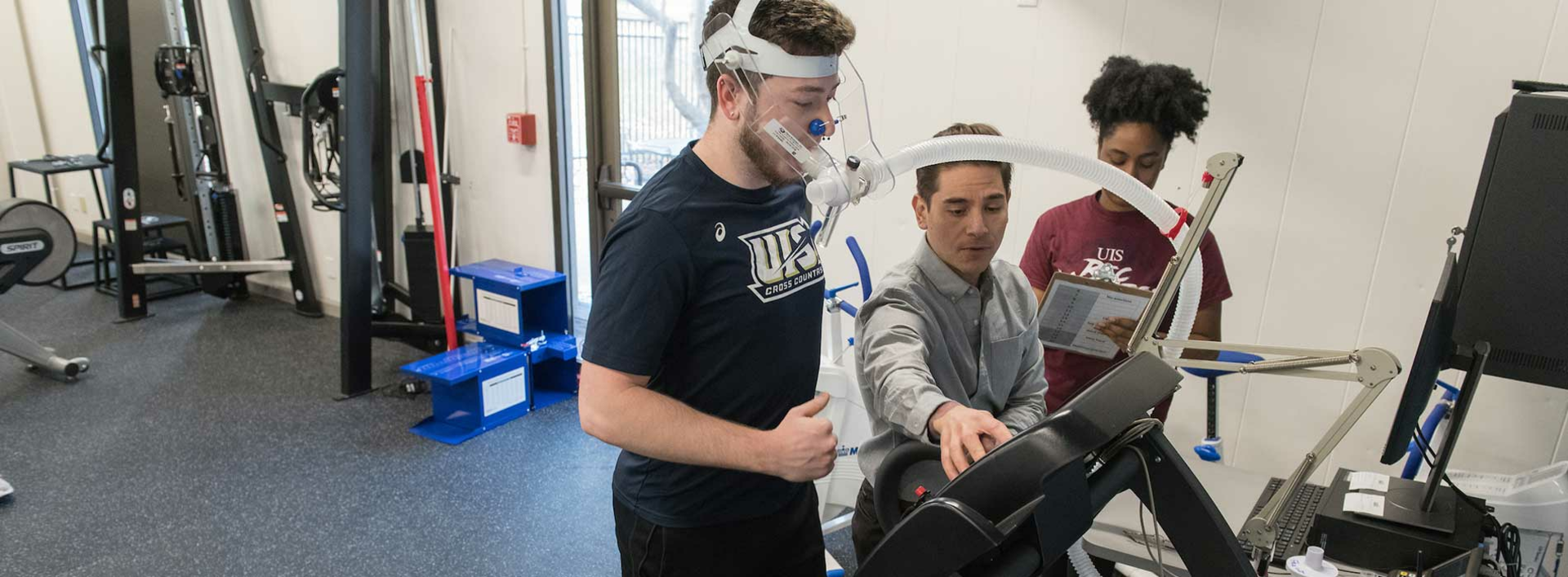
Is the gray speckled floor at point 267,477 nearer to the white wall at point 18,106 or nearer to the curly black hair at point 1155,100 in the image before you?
the curly black hair at point 1155,100

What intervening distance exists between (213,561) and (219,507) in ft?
1.21

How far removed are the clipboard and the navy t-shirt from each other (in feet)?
1.82

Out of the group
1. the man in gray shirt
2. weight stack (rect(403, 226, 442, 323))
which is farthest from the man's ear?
weight stack (rect(403, 226, 442, 323))

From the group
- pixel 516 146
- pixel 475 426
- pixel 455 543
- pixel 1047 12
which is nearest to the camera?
pixel 1047 12

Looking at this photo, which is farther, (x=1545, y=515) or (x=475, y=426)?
(x=475, y=426)

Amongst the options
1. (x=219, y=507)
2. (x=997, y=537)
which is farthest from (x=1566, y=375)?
(x=219, y=507)

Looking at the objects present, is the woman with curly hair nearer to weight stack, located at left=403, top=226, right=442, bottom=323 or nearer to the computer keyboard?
the computer keyboard

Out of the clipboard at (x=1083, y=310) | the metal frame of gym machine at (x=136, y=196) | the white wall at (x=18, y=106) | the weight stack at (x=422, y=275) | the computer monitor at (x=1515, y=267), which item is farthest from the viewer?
the white wall at (x=18, y=106)

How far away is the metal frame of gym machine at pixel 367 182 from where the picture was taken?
3.43 m

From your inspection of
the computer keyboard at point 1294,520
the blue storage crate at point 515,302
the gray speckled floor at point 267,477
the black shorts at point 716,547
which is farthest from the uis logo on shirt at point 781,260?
the blue storage crate at point 515,302

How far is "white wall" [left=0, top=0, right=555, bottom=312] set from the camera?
386cm

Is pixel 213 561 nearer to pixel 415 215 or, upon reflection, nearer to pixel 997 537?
pixel 415 215

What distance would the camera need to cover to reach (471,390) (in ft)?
11.5

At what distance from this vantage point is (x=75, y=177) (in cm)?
619
